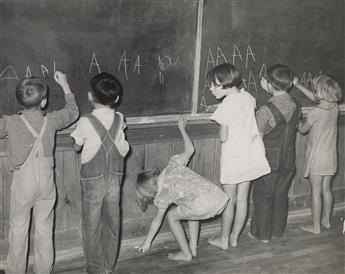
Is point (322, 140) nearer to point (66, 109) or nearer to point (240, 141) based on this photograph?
point (240, 141)

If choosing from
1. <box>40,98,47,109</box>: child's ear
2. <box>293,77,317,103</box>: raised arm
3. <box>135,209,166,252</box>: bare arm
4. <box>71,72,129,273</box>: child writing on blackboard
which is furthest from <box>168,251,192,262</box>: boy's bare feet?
<box>293,77,317,103</box>: raised arm

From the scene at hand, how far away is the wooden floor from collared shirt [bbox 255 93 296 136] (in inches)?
40.2

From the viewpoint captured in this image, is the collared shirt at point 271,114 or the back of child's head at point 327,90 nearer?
the collared shirt at point 271,114

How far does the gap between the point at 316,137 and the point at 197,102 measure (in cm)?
112

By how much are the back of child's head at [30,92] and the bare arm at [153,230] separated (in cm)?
120

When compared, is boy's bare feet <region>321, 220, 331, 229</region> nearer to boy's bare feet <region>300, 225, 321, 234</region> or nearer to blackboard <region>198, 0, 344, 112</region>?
boy's bare feet <region>300, 225, 321, 234</region>

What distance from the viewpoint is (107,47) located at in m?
3.84

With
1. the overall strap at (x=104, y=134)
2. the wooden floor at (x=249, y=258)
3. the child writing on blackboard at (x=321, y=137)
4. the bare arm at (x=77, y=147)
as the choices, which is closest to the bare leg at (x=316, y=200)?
the child writing on blackboard at (x=321, y=137)

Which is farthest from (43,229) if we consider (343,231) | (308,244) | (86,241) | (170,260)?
(343,231)

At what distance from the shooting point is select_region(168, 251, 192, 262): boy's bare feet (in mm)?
4129

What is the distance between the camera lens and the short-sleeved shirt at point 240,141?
13.1 ft

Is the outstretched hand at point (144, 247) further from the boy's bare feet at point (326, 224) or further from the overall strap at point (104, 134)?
the boy's bare feet at point (326, 224)

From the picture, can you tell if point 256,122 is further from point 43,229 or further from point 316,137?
point 43,229

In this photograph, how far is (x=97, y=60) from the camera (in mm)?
3822
